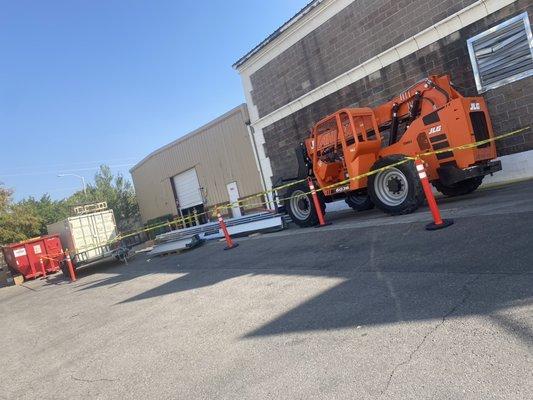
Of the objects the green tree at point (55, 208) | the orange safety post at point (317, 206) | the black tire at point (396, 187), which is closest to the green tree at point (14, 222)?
the green tree at point (55, 208)

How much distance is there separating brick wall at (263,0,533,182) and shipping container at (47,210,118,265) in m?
12.2

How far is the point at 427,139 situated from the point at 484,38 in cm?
419

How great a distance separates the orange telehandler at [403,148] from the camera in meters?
9.66

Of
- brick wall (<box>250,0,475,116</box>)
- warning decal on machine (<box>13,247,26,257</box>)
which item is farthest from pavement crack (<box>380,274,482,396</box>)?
warning decal on machine (<box>13,247,26,257</box>)

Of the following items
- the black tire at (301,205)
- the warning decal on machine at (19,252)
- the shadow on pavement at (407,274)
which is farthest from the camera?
the warning decal on machine at (19,252)

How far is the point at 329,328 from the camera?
4.56 meters

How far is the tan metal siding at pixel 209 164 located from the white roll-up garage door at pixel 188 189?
1.35 feet

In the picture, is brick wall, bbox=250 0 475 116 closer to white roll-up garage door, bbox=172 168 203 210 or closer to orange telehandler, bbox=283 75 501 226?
orange telehandler, bbox=283 75 501 226

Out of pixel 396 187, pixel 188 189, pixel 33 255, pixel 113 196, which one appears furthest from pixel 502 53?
pixel 113 196

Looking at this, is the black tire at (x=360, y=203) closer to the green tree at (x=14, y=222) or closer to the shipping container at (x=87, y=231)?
the shipping container at (x=87, y=231)

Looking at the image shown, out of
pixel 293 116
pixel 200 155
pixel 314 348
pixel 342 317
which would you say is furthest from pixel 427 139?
pixel 200 155

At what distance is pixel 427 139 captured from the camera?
1003cm

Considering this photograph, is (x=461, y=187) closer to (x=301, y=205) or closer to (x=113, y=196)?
(x=301, y=205)

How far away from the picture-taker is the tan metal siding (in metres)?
22.7
